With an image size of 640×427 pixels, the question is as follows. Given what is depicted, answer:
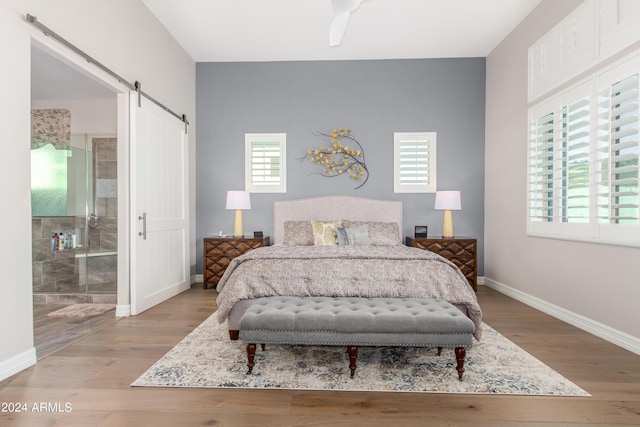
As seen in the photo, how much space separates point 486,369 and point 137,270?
3.32m

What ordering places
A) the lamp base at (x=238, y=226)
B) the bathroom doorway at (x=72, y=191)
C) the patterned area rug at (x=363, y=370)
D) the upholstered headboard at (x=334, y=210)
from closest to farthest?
the patterned area rug at (x=363, y=370) → the bathroom doorway at (x=72, y=191) → the lamp base at (x=238, y=226) → the upholstered headboard at (x=334, y=210)

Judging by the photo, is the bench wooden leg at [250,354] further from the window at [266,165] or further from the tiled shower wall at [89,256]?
the window at [266,165]

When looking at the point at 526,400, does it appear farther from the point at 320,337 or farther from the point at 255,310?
the point at 255,310

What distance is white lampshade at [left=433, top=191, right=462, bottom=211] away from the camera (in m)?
5.05

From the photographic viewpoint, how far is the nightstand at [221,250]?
508 cm

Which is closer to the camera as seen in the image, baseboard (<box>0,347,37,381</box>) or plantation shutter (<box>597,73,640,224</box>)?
baseboard (<box>0,347,37,381</box>)

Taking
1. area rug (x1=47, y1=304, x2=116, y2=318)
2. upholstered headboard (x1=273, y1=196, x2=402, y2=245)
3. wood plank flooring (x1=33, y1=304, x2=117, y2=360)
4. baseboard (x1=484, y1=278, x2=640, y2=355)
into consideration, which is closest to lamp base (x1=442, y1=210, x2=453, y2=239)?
upholstered headboard (x1=273, y1=196, x2=402, y2=245)

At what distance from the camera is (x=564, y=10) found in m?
3.70

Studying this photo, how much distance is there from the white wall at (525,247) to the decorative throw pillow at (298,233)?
2565mm

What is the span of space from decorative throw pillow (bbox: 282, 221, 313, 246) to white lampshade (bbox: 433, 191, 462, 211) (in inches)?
70.9

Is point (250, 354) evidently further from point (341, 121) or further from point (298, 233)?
point (341, 121)

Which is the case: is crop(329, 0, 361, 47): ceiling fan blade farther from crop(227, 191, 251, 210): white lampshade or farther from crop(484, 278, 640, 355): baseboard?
crop(484, 278, 640, 355): baseboard

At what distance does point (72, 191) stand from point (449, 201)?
510cm

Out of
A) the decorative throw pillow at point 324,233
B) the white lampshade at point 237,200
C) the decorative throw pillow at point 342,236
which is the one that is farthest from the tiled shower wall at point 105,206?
the decorative throw pillow at point 342,236
